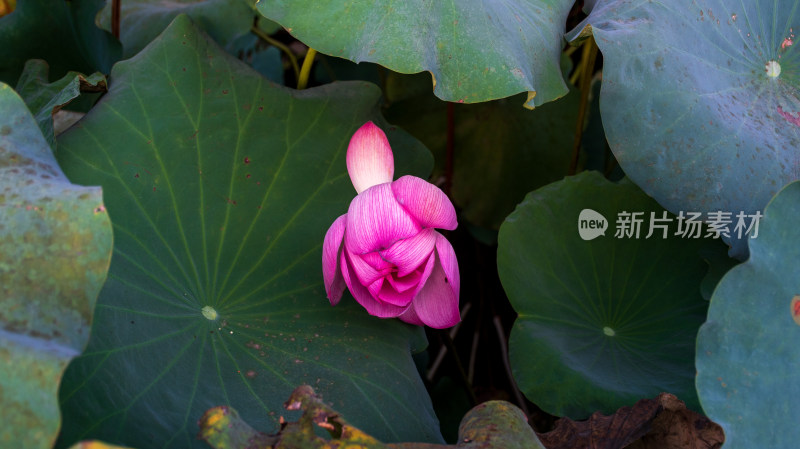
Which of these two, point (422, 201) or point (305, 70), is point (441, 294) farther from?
point (305, 70)

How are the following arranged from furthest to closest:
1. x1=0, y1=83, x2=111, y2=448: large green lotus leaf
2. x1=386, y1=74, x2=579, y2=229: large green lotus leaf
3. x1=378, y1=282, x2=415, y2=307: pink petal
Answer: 1. x1=386, y1=74, x2=579, y2=229: large green lotus leaf
2. x1=378, y1=282, x2=415, y2=307: pink petal
3. x1=0, y1=83, x2=111, y2=448: large green lotus leaf

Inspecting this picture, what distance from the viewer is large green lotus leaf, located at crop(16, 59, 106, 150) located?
101 cm

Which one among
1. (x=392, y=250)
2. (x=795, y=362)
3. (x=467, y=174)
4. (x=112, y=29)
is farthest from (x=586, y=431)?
(x=112, y=29)

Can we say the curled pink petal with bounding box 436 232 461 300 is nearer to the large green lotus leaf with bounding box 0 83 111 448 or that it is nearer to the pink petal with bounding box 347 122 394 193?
the pink petal with bounding box 347 122 394 193

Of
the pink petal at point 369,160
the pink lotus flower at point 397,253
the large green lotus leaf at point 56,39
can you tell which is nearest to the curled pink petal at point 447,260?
the pink lotus flower at point 397,253

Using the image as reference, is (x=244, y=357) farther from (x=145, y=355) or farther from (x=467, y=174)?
(x=467, y=174)

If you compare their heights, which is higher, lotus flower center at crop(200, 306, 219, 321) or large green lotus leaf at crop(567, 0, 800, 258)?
large green lotus leaf at crop(567, 0, 800, 258)

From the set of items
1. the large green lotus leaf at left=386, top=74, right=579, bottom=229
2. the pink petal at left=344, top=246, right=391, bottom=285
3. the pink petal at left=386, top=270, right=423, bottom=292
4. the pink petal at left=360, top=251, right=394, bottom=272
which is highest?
the pink petal at left=360, top=251, right=394, bottom=272

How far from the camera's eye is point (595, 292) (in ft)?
3.95

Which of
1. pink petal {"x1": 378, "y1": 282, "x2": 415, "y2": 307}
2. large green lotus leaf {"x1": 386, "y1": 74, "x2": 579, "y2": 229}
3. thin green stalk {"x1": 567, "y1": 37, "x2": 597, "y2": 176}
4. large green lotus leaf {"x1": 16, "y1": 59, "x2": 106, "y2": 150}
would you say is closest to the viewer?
pink petal {"x1": 378, "y1": 282, "x2": 415, "y2": 307}

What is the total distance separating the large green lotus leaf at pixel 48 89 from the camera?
3.33ft

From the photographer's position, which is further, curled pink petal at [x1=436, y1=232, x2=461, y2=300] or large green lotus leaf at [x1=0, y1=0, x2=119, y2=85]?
large green lotus leaf at [x1=0, y1=0, x2=119, y2=85]

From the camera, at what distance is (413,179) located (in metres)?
0.88

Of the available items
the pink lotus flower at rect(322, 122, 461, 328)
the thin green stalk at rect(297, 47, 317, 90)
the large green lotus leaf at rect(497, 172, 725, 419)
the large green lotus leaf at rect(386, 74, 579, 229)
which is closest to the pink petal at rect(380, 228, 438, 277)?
the pink lotus flower at rect(322, 122, 461, 328)
